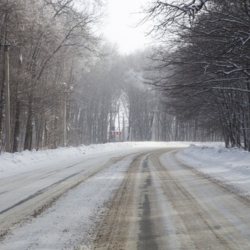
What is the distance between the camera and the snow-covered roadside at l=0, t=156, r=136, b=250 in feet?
12.6

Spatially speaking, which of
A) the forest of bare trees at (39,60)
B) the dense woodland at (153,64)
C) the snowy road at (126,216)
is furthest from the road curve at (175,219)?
the forest of bare trees at (39,60)

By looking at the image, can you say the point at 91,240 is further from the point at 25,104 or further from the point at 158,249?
the point at 25,104

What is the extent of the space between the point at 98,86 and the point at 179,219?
50505mm

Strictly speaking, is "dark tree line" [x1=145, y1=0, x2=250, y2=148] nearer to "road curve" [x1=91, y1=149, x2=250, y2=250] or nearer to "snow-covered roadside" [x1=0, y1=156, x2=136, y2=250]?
"road curve" [x1=91, y1=149, x2=250, y2=250]

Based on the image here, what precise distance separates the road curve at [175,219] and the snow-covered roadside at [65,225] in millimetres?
212

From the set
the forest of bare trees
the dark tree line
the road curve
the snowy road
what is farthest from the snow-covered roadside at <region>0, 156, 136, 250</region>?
the forest of bare trees

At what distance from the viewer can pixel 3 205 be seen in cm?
602

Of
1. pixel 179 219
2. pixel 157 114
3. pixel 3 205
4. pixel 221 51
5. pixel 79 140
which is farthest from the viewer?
pixel 157 114

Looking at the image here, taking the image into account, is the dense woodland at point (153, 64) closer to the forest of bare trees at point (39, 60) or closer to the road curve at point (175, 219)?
the forest of bare trees at point (39, 60)

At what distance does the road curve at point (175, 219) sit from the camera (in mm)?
3875

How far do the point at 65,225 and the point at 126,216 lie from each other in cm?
101

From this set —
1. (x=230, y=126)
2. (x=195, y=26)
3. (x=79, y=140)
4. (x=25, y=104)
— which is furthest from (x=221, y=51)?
(x=79, y=140)

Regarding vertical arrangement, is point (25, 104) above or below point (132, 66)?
below

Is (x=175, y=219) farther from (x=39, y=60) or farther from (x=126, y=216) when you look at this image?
(x=39, y=60)
